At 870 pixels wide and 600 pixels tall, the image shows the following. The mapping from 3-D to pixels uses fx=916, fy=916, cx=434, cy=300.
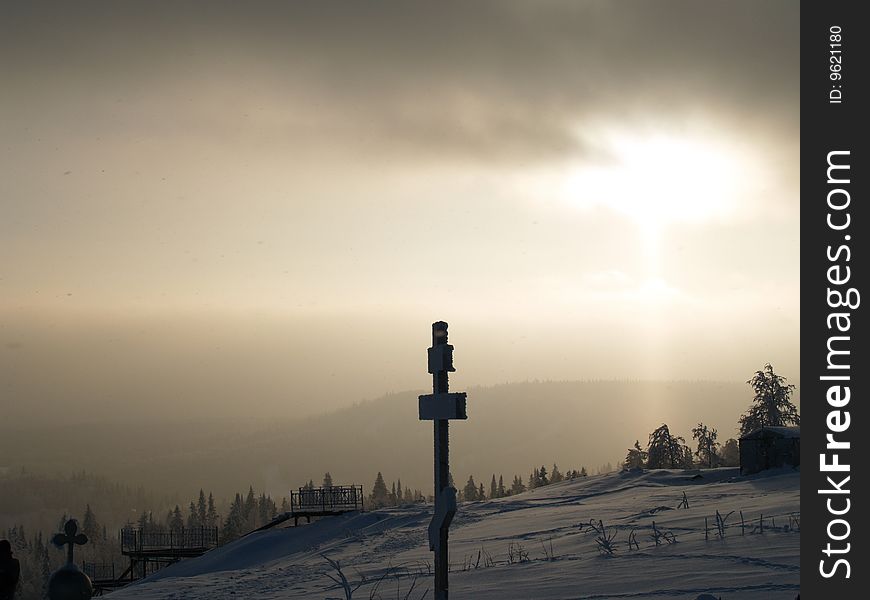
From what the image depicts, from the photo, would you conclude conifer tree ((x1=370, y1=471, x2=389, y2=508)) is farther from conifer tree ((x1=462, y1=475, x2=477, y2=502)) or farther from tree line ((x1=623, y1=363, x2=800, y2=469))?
Result: tree line ((x1=623, y1=363, x2=800, y2=469))

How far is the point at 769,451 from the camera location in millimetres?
36656

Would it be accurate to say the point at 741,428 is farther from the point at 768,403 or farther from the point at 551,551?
the point at 551,551

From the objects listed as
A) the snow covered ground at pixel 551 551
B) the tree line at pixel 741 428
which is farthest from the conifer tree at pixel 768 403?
the snow covered ground at pixel 551 551

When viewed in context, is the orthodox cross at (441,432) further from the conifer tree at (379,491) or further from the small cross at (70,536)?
the conifer tree at (379,491)

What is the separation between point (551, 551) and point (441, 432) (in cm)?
754

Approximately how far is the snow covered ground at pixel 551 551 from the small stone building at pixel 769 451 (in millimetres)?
3125

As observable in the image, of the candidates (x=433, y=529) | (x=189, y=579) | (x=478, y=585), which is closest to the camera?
(x=433, y=529)

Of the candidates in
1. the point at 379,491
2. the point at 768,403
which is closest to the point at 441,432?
the point at 768,403

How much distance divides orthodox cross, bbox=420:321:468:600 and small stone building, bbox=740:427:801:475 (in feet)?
94.5

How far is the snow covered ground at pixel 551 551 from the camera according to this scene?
41.2ft

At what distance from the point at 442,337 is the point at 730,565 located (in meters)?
5.62
